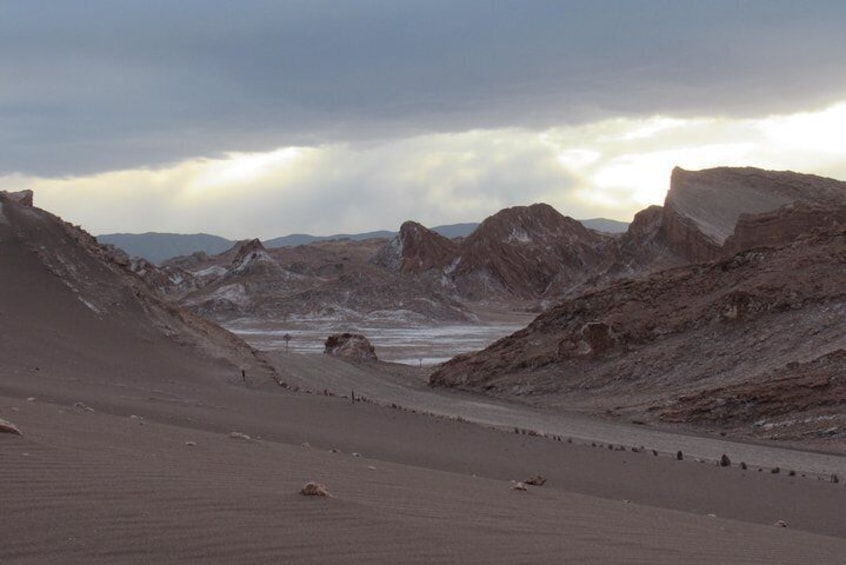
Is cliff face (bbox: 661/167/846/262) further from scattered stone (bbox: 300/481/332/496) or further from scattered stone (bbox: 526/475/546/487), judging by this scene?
scattered stone (bbox: 300/481/332/496)

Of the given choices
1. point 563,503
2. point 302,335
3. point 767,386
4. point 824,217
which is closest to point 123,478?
point 563,503

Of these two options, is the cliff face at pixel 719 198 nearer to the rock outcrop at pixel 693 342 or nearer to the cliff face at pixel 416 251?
the rock outcrop at pixel 693 342

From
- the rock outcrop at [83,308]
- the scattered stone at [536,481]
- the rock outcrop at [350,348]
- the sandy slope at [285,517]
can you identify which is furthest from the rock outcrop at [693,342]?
the sandy slope at [285,517]

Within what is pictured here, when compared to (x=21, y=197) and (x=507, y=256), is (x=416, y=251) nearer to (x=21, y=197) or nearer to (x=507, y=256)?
(x=507, y=256)

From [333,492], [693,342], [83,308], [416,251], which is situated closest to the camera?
[333,492]

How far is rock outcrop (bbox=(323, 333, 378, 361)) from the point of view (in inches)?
1635

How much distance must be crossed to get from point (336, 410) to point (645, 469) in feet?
25.2

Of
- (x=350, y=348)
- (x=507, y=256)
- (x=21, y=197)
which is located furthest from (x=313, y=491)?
(x=507, y=256)

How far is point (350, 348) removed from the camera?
42.0m

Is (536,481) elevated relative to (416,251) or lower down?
lower down

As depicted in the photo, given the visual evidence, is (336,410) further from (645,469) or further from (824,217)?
(824,217)

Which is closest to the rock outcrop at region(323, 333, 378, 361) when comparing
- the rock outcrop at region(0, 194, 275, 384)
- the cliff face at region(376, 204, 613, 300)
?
the rock outcrop at region(0, 194, 275, 384)

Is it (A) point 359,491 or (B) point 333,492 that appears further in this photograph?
(A) point 359,491

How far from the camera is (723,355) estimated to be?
90.6 feet
